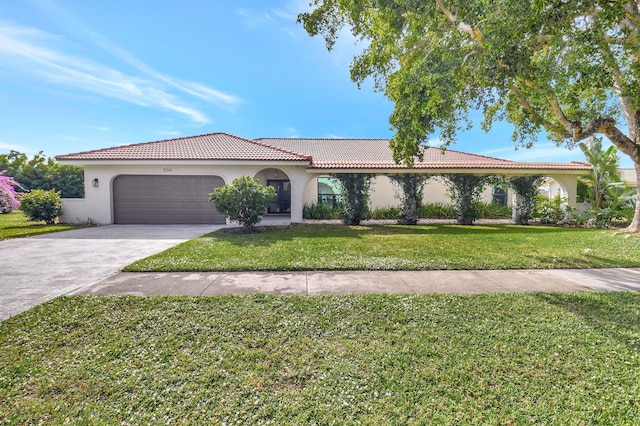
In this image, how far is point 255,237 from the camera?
35.0 ft

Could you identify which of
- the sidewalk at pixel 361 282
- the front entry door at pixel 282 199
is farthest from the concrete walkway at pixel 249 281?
the front entry door at pixel 282 199

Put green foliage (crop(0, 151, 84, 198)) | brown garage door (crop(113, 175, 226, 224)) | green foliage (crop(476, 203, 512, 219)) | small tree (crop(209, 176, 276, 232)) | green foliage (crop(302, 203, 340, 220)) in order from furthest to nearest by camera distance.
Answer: green foliage (crop(0, 151, 84, 198)), green foliage (crop(476, 203, 512, 219)), green foliage (crop(302, 203, 340, 220)), brown garage door (crop(113, 175, 226, 224)), small tree (crop(209, 176, 276, 232))

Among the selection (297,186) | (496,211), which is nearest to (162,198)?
(297,186)

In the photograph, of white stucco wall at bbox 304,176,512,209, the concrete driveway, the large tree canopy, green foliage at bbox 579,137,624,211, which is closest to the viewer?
the concrete driveway

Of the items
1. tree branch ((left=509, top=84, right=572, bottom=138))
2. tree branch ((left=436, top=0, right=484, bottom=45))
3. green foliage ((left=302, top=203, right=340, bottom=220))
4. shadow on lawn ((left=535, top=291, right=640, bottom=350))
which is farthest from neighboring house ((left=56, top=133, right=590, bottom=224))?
shadow on lawn ((left=535, top=291, right=640, bottom=350))

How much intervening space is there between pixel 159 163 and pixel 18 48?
233 inches

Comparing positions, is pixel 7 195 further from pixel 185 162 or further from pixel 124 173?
pixel 185 162

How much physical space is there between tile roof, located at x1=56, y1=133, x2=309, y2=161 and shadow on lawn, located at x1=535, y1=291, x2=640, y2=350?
36.7ft

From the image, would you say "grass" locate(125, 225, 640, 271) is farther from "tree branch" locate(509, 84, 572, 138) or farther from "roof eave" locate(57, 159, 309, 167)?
"roof eave" locate(57, 159, 309, 167)

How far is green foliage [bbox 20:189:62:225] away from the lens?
45.1 feet

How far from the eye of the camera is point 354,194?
48.4 ft

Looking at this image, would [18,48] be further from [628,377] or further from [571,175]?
[571,175]

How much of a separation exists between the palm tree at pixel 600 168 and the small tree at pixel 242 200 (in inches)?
672

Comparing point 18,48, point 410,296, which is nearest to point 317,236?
point 410,296
